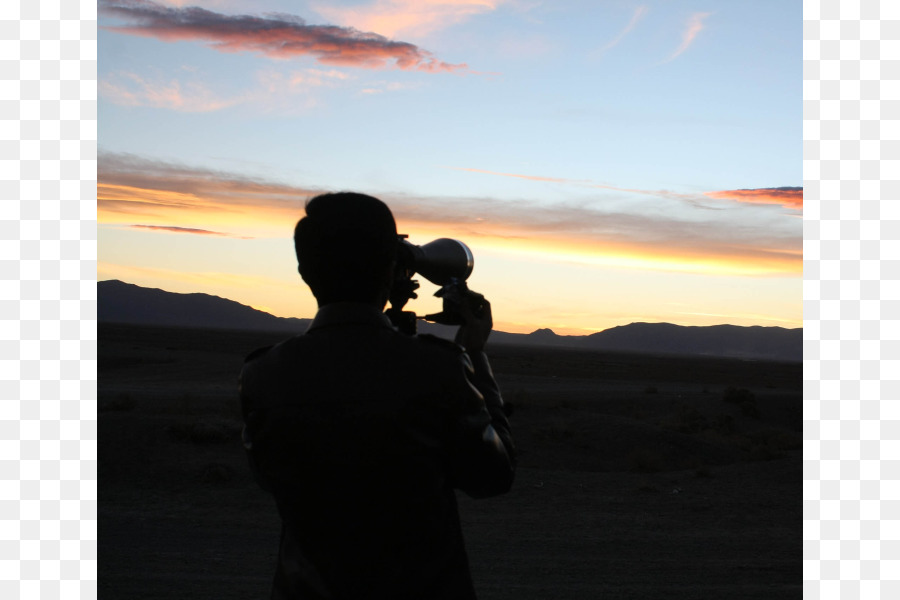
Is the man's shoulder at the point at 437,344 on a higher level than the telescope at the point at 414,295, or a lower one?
lower

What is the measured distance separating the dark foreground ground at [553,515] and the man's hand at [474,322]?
0.74 meters

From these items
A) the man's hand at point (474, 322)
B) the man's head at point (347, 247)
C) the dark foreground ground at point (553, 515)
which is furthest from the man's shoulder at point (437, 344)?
the dark foreground ground at point (553, 515)

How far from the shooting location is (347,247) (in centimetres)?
209

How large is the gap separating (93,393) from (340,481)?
281cm

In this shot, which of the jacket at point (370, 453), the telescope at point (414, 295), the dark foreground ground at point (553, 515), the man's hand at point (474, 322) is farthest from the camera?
the dark foreground ground at point (553, 515)

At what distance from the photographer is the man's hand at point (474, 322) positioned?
237cm

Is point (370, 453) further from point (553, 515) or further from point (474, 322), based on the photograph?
point (553, 515)

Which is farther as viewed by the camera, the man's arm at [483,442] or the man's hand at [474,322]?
the man's hand at [474,322]

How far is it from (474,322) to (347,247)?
541 mm

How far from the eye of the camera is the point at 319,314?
6.82 feet

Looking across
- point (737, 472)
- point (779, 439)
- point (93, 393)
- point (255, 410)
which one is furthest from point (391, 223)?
point (779, 439)

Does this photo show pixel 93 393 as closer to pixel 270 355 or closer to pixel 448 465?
pixel 270 355

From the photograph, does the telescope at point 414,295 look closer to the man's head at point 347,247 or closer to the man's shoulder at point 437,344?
the man's head at point 347,247

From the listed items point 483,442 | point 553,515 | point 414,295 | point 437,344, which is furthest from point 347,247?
point 553,515
